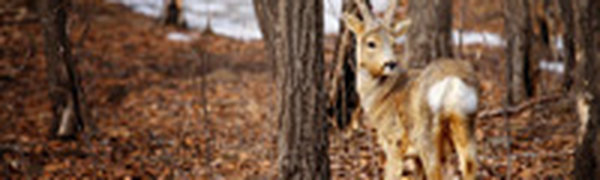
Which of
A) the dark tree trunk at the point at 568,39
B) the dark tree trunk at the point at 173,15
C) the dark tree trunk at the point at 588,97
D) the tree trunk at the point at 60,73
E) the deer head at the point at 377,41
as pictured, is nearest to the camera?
Result: the dark tree trunk at the point at 588,97

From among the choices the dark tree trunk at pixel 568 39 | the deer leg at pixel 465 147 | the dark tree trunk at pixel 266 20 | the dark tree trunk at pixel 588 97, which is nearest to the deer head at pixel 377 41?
the dark tree trunk at pixel 266 20

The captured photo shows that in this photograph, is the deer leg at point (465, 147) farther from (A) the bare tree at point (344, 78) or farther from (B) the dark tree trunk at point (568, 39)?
(A) the bare tree at point (344, 78)

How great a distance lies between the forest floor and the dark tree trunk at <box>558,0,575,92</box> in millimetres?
497

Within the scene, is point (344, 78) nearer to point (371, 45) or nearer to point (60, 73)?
point (371, 45)

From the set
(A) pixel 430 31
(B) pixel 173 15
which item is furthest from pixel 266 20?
(B) pixel 173 15

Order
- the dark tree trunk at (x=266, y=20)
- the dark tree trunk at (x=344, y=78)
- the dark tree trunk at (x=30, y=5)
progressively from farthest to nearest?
1. the dark tree trunk at (x=30, y=5)
2. the dark tree trunk at (x=344, y=78)
3. the dark tree trunk at (x=266, y=20)

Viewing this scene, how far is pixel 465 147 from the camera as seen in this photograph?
485 centimetres

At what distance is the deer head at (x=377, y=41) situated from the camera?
18.0 ft

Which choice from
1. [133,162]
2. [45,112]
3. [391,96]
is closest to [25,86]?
[45,112]

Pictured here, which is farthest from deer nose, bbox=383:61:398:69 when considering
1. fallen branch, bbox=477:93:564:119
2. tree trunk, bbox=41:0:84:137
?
tree trunk, bbox=41:0:84:137

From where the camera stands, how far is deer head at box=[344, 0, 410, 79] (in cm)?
547

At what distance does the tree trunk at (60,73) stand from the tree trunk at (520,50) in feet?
18.3

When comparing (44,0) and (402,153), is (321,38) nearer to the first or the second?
(402,153)

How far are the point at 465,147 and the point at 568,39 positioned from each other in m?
3.02
